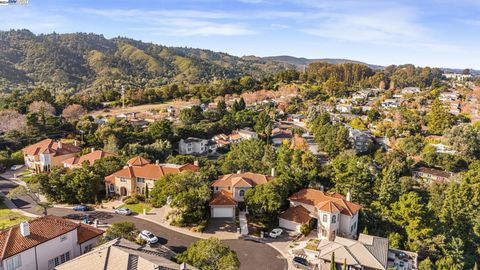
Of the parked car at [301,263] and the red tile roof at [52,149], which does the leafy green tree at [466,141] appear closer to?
the parked car at [301,263]

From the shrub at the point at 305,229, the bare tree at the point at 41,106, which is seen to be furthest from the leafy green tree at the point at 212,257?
the bare tree at the point at 41,106

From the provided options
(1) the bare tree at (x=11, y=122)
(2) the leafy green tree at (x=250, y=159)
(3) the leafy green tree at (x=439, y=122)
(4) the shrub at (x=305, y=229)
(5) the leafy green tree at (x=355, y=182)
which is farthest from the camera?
(3) the leafy green tree at (x=439, y=122)

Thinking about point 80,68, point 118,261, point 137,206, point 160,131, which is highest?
point 80,68

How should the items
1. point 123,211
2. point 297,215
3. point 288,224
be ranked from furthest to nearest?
1. point 123,211
2. point 297,215
3. point 288,224

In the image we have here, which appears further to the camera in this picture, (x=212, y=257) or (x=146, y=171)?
(x=146, y=171)

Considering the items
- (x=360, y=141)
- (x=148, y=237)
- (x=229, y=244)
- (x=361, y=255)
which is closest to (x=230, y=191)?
(x=229, y=244)

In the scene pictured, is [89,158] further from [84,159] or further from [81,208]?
[81,208]
